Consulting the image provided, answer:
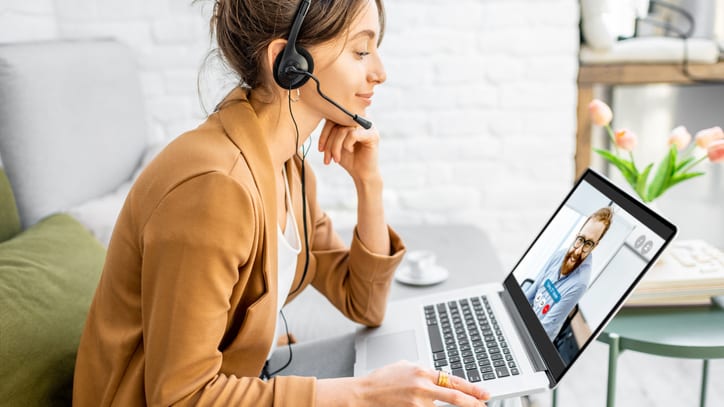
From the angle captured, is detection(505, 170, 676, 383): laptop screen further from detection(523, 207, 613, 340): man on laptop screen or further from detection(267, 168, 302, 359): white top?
detection(267, 168, 302, 359): white top

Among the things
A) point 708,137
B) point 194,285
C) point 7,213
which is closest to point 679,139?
point 708,137

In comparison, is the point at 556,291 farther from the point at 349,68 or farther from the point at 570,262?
the point at 349,68

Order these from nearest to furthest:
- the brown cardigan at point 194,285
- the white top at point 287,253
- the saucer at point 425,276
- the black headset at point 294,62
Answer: the brown cardigan at point 194,285
the black headset at point 294,62
the white top at point 287,253
the saucer at point 425,276

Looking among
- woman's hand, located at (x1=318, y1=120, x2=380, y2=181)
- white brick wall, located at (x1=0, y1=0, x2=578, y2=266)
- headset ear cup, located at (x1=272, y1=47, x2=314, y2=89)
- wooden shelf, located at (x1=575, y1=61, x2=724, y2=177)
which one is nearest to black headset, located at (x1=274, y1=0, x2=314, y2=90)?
headset ear cup, located at (x1=272, y1=47, x2=314, y2=89)

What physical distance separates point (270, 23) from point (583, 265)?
530 millimetres

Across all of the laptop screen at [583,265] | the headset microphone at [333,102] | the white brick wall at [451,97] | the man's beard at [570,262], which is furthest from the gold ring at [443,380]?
the white brick wall at [451,97]

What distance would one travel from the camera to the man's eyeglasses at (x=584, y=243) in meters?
0.88

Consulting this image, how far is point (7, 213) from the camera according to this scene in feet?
3.74

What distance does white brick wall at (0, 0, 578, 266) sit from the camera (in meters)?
1.84

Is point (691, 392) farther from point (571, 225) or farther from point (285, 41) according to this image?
point (285, 41)

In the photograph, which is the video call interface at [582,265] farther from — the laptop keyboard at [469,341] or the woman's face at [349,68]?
the woman's face at [349,68]

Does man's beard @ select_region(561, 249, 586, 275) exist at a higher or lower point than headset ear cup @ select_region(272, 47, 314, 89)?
lower

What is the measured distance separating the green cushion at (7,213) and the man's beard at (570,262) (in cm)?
94

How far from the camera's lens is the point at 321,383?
2.43 ft
